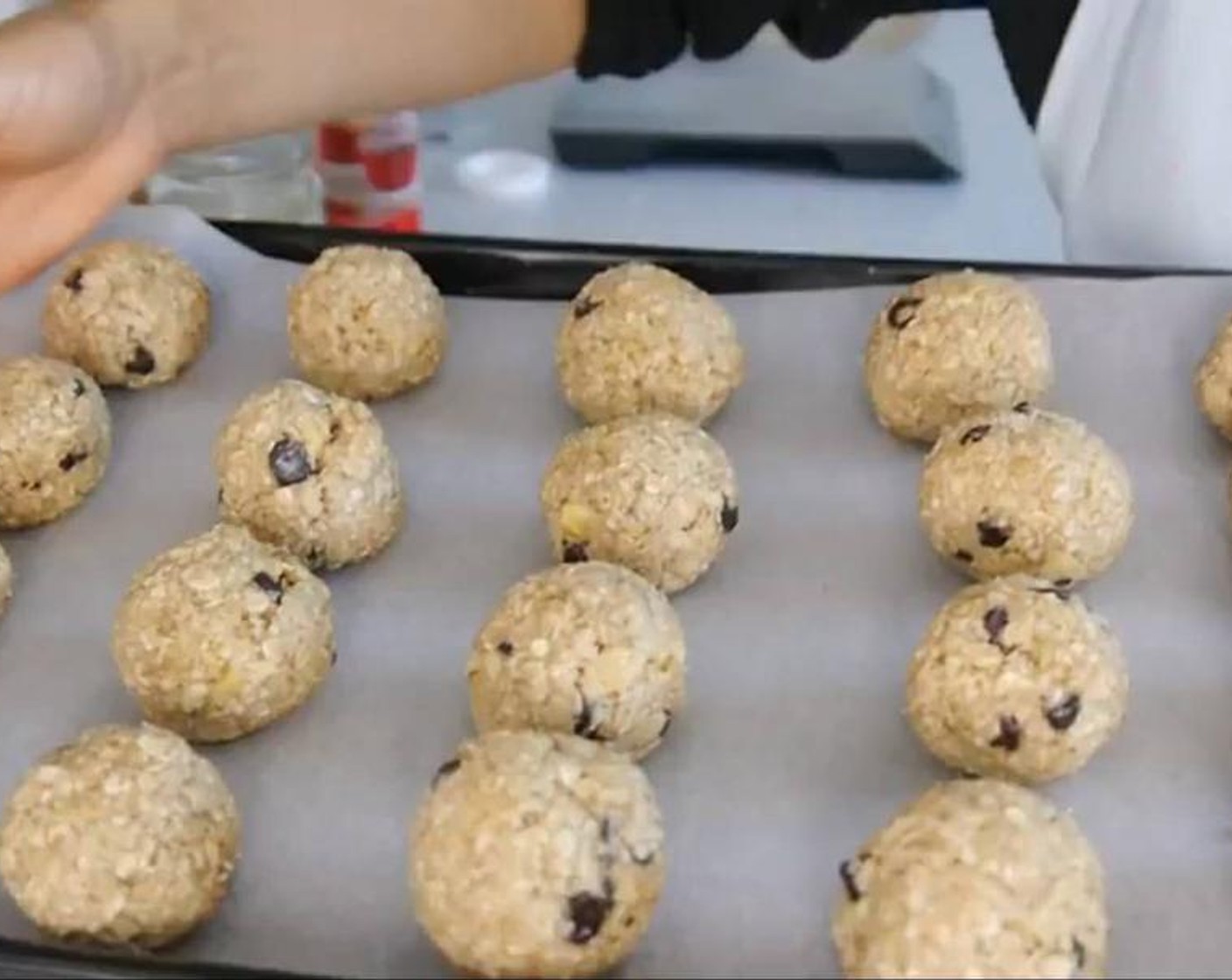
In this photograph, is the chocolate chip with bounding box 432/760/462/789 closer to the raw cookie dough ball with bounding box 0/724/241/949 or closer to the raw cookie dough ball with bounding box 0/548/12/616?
the raw cookie dough ball with bounding box 0/724/241/949

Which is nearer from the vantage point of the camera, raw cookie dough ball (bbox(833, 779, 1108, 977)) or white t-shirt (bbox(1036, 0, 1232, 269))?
raw cookie dough ball (bbox(833, 779, 1108, 977))

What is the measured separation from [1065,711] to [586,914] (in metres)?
0.27

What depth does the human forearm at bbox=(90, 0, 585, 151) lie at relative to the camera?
1.33m

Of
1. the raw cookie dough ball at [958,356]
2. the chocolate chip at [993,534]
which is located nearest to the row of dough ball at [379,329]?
the raw cookie dough ball at [958,356]

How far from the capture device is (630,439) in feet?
3.54

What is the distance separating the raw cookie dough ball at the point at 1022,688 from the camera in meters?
0.92

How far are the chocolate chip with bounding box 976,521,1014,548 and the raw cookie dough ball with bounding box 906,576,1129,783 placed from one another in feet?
0.31

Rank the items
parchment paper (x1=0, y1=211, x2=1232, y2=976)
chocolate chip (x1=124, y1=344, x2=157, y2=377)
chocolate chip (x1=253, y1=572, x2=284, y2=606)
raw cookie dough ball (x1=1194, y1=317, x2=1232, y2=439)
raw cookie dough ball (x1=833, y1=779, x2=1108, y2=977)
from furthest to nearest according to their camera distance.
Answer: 1. chocolate chip (x1=124, y1=344, x2=157, y2=377)
2. raw cookie dough ball (x1=1194, y1=317, x2=1232, y2=439)
3. chocolate chip (x1=253, y1=572, x2=284, y2=606)
4. parchment paper (x1=0, y1=211, x2=1232, y2=976)
5. raw cookie dough ball (x1=833, y1=779, x2=1108, y2=977)

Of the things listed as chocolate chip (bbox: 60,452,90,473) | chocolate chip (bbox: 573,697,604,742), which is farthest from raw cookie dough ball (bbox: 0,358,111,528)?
chocolate chip (bbox: 573,697,604,742)

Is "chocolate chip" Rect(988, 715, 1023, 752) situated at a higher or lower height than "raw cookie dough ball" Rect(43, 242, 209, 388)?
lower

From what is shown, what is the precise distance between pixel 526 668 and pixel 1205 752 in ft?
1.15

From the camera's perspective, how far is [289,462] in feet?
3.58

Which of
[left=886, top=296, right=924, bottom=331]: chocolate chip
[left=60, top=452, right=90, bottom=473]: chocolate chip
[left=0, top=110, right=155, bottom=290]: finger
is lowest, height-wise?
[left=60, top=452, right=90, bottom=473]: chocolate chip

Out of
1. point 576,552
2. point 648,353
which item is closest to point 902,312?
point 648,353
